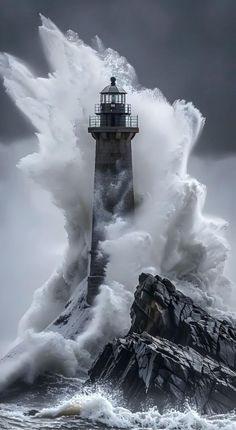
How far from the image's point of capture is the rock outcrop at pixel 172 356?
61.7 metres

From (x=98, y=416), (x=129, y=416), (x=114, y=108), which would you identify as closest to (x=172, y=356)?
(x=129, y=416)

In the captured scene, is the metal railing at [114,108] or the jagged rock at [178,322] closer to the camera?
the jagged rock at [178,322]

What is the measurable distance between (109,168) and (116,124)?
224 cm

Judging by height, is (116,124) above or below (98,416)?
above

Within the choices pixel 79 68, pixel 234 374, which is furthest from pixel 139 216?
pixel 234 374

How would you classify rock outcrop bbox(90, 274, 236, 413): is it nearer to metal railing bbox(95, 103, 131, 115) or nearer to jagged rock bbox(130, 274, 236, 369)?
jagged rock bbox(130, 274, 236, 369)

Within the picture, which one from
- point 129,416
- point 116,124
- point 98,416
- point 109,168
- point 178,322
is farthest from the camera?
point 116,124

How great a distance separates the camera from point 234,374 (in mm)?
63969

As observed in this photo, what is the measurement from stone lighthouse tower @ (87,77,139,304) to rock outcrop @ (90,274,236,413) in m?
8.13

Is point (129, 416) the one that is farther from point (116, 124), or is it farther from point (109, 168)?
point (116, 124)

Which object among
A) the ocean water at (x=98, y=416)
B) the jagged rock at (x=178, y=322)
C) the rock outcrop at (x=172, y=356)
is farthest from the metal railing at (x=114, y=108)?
the ocean water at (x=98, y=416)

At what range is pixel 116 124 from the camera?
3022 inches

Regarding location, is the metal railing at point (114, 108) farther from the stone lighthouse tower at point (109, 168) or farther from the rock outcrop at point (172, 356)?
the rock outcrop at point (172, 356)

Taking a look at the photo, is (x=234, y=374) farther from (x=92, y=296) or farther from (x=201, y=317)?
(x=92, y=296)
